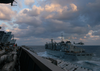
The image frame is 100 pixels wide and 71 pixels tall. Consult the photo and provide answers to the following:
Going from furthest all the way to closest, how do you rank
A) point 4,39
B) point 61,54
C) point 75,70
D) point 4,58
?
point 61,54, point 4,39, point 75,70, point 4,58

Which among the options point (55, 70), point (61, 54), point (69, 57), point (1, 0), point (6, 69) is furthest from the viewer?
point (61, 54)

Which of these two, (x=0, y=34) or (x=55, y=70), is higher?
(x=0, y=34)

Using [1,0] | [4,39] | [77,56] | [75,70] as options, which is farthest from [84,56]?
[4,39]

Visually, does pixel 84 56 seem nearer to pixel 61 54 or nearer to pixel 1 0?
pixel 61 54

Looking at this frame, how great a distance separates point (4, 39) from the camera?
4106cm

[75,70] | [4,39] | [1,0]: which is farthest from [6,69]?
[4,39]

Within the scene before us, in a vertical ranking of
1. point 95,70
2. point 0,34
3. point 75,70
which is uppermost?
point 0,34

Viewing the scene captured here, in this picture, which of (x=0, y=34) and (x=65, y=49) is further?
(x=65, y=49)

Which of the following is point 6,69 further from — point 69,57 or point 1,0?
point 69,57

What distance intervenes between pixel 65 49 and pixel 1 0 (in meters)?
40.5

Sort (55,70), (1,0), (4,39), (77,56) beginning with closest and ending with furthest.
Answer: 1. (55,70)
2. (1,0)
3. (77,56)
4. (4,39)

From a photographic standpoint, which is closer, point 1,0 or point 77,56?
point 1,0

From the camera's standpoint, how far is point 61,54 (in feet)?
144

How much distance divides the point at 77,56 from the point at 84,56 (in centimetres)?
364
